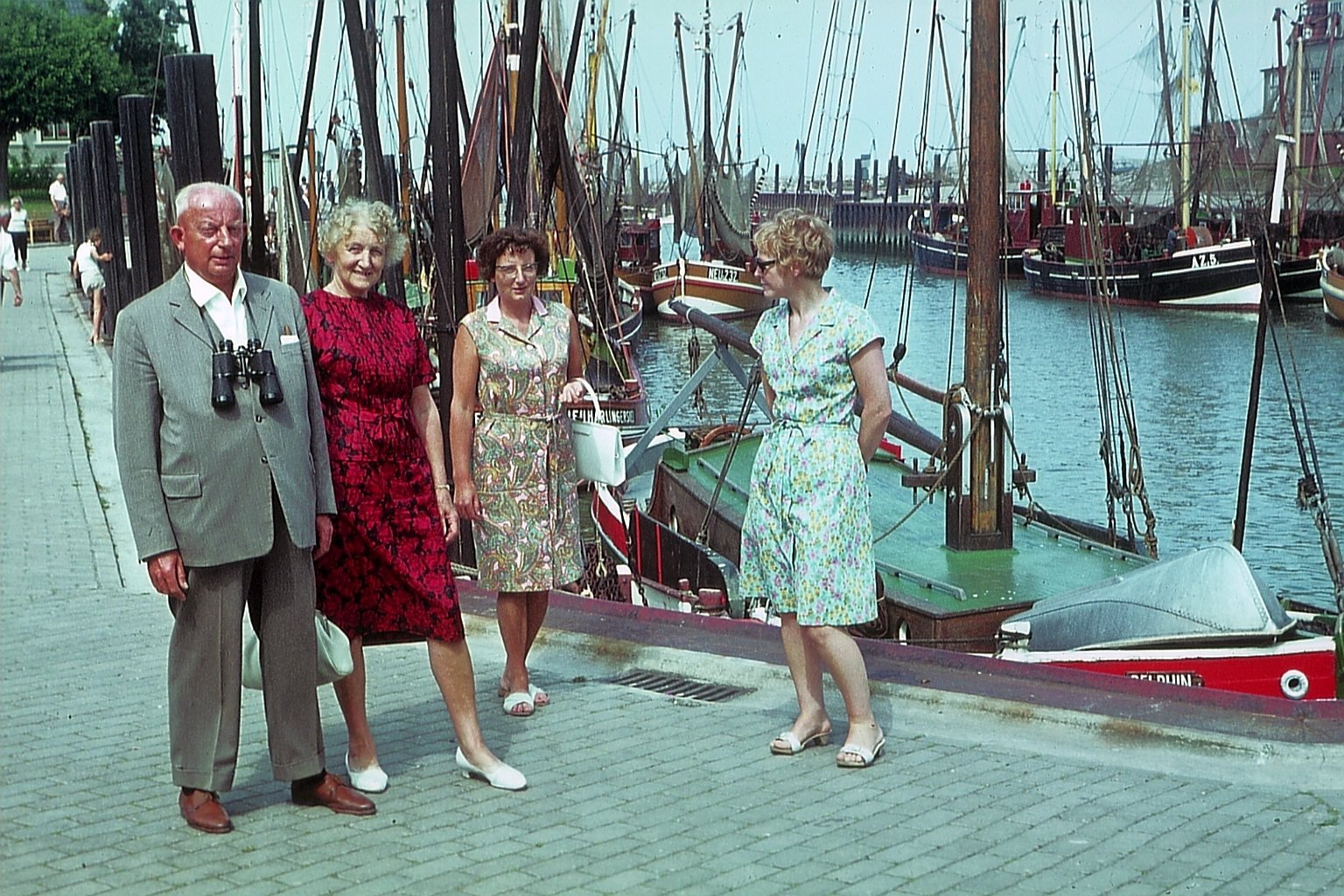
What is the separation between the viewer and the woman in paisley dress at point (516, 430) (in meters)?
5.36

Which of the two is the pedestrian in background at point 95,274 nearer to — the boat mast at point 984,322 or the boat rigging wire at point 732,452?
the boat rigging wire at point 732,452

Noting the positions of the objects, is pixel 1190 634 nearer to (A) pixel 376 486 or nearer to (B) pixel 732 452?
(B) pixel 732 452

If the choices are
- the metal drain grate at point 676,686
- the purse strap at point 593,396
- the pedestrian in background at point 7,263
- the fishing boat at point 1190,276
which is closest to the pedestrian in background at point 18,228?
the pedestrian in background at point 7,263

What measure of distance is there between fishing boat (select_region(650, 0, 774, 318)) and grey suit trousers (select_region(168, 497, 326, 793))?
42154 millimetres

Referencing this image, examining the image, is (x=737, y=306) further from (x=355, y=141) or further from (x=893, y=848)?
(x=893, y=848)

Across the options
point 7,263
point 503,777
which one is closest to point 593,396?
point 503,777

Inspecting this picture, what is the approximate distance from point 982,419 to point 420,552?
5941 mm

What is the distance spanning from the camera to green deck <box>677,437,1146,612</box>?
8922 millimetres

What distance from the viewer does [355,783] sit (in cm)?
473

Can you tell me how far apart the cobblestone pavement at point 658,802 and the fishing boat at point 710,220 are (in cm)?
4092

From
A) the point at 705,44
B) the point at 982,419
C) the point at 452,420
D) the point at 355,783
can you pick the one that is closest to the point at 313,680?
the point at 355,783

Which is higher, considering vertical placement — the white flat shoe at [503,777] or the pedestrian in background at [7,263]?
the pedestrian in background at [7,263]

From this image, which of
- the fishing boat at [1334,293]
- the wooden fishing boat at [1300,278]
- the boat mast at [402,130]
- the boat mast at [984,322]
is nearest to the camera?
the boat mast at [984,322]

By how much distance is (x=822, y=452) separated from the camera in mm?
4938
